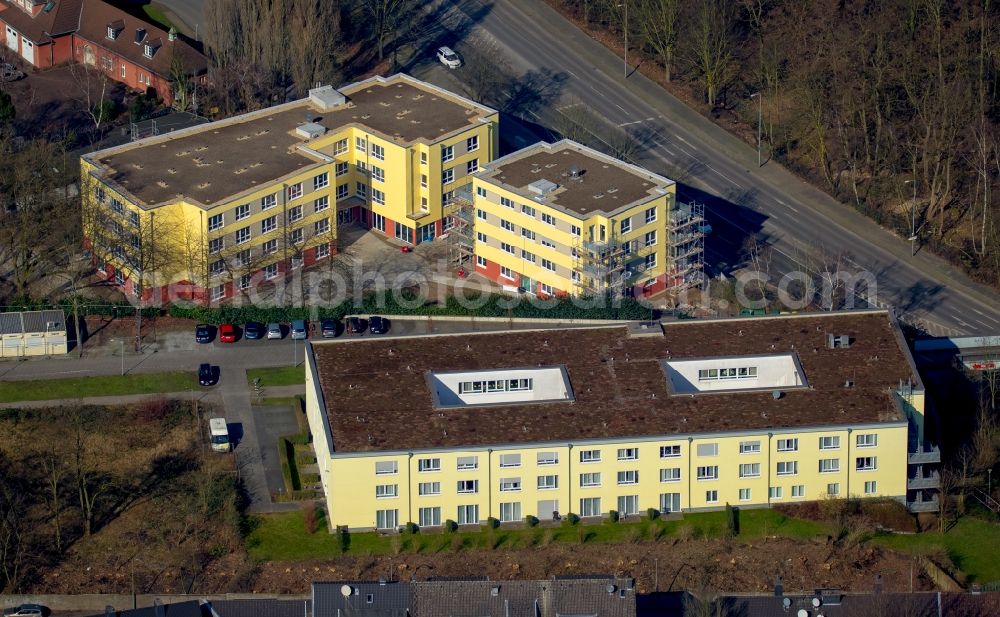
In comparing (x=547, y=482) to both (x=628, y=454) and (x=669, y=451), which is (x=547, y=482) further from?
(x=669, y=451)

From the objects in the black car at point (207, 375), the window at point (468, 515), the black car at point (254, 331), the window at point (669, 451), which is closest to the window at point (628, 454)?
the window at point (669, 451)

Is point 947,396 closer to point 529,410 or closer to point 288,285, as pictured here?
point 529,410

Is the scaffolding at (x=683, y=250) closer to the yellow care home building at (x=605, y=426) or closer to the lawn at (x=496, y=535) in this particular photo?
the yellow care home building at (x=605, y=426)

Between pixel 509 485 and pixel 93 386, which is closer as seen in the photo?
pixel 509 485

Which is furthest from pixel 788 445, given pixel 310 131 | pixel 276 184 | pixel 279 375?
pixel 310 131

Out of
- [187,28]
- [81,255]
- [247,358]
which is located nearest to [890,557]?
[247,358]
